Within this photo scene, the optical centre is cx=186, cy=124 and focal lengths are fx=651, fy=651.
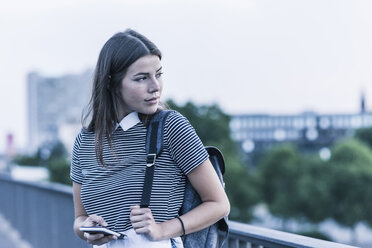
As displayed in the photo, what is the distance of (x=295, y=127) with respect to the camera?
148 metres

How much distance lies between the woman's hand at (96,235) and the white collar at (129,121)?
310mm

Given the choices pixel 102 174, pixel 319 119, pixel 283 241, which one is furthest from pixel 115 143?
pixel 319 119

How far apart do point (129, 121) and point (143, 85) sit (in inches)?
5.6

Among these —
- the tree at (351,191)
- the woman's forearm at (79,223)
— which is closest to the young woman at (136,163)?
the woman's forearm at (79,223)

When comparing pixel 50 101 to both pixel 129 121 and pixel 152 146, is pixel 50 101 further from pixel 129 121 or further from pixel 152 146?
pixel 152 146

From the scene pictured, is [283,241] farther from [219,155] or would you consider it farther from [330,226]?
[330,226]

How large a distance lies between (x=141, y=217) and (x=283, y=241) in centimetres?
84

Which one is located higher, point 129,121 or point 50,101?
point 129,121

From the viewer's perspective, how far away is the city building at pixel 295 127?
13962 cm

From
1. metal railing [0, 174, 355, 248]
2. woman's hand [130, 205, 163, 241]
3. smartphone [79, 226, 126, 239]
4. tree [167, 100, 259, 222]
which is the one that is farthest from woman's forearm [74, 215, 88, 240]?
tree [167, 100, 259, 222]

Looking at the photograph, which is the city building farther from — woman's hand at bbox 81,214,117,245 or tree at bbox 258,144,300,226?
woman's hand at bbox 81,214,117,245

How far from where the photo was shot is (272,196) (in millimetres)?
71812

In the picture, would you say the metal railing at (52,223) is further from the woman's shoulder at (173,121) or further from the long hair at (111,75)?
the long hair at (111,75)

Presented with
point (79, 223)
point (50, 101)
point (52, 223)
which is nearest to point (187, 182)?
point (79, 223)
